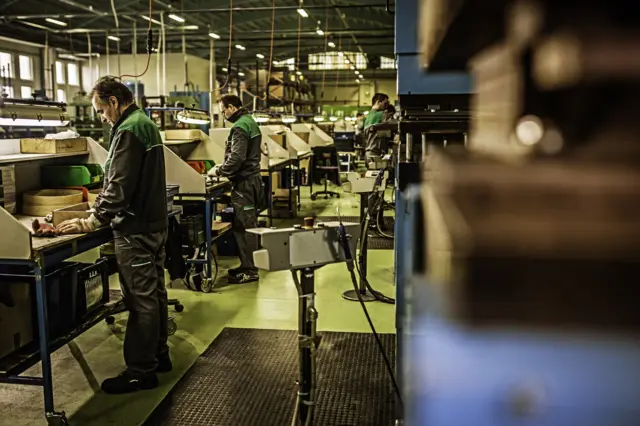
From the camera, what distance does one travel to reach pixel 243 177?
18.2ft

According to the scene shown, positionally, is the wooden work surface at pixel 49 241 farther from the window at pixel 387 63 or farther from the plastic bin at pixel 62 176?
the window at pixel 387 63

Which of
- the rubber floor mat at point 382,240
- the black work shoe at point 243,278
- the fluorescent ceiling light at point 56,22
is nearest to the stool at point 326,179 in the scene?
the rubber floor mat at point 382,240

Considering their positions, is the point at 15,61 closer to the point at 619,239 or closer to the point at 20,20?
the point at 20,20

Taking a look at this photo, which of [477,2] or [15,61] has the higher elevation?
[15,61]

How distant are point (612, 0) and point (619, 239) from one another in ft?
0.61

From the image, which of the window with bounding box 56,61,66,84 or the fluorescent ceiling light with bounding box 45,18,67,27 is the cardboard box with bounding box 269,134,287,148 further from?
the window with bounding box 56,61,66,84

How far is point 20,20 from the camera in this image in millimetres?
12008

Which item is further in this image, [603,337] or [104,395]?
[104,395]

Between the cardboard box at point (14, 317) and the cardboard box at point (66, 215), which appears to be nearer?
the cardboard box at point (14, 317)

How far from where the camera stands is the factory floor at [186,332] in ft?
10.2

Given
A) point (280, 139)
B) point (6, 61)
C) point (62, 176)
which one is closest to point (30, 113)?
point (62, 176)

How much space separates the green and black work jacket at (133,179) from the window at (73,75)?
567 inches

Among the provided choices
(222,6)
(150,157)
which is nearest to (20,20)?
(222,6)

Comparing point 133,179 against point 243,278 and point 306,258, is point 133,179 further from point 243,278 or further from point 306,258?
point 243,278
